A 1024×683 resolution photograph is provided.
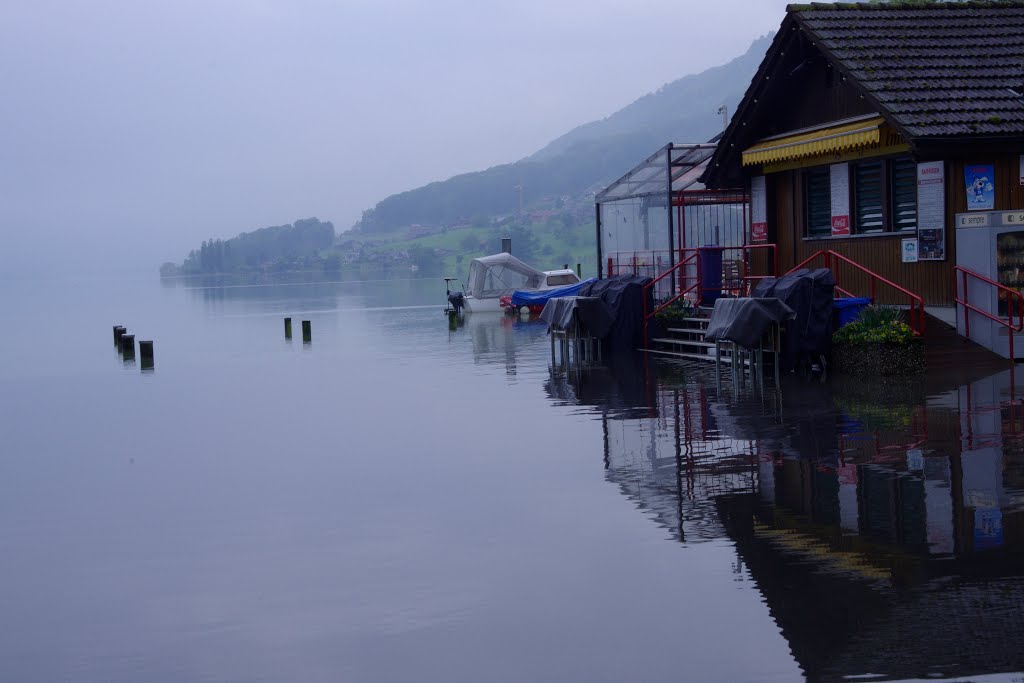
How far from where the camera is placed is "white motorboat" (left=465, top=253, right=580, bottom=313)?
53.6m

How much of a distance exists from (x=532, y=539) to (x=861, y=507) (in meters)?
2.63

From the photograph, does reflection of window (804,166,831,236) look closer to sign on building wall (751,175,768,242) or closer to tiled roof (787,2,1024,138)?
sign on building wall (751,175,768,242)

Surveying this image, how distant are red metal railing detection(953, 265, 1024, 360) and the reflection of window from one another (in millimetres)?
4722

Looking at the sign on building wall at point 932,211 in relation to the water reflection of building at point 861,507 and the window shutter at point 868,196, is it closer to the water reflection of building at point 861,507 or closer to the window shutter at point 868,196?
the window shutter at point 868,196

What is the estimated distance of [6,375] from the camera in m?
30.3

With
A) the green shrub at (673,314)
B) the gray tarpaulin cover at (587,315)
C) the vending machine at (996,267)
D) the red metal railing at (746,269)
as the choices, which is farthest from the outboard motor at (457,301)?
the vending machine at (996,267)

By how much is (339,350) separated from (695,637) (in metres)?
27.6

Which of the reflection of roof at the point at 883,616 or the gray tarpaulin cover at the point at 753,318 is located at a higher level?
the gray tarpaulin cover at the point at 753,318

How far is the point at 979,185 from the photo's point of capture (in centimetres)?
2052

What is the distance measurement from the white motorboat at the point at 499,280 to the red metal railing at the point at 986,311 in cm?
3275

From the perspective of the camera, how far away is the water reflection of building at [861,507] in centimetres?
662

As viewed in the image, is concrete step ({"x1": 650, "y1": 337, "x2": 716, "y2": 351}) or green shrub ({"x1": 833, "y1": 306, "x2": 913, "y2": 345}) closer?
green shrub ({"x1": 833, "y1": 306, "x2": 913, "y2": 345})

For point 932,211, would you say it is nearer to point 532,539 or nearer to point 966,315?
point 966,315

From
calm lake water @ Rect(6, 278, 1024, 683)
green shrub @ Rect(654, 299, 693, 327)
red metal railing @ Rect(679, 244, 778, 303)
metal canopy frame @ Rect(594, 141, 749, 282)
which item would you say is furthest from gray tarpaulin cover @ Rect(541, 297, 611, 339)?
calm lake water @ Rect(6, 278, 1024, 683)
